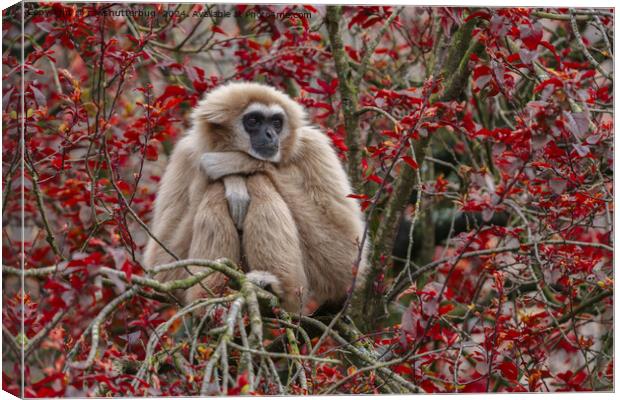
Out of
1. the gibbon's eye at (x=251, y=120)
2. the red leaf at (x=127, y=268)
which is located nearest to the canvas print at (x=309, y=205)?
the gibbon's eye at (x=251, y=120)

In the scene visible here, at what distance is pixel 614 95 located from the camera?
6324 mm

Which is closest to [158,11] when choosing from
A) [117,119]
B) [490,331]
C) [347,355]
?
[117,119]

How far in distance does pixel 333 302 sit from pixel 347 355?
751 mm

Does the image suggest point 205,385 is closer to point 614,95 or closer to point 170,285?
point 170,285

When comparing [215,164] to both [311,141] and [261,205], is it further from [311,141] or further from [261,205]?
[311,141]

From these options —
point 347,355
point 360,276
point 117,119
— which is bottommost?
point 347,355

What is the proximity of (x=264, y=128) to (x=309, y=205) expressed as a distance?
1.97ft

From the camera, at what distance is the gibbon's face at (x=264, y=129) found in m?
6.22

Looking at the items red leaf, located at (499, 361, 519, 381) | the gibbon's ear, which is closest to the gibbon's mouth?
the gibbon's ear

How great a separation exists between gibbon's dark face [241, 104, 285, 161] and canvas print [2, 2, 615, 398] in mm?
14

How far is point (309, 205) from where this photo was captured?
20.1 ft

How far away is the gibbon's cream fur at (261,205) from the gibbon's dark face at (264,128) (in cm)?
1

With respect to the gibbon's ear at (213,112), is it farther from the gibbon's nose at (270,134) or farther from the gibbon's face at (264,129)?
the gibbon's nose at (270,134)

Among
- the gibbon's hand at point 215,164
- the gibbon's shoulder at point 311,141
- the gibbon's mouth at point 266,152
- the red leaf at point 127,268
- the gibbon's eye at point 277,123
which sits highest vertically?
the gibbon's eye at point 277,123
